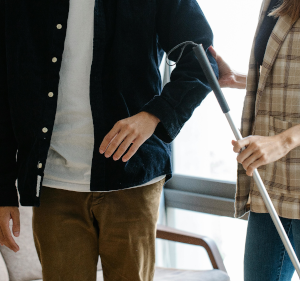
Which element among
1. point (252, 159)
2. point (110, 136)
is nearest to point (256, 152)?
point (252, 159)

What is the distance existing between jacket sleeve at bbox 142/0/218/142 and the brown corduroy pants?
215 mm

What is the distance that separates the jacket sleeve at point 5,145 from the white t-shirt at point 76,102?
0.15 metres

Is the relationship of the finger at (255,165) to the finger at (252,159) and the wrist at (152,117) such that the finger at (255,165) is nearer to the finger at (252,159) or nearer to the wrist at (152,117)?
the finger at (252,159)

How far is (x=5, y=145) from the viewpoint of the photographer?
0.93 m

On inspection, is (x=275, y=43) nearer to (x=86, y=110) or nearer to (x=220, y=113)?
(x=86, y=110)

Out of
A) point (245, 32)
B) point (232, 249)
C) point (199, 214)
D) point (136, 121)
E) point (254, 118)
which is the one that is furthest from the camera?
point (199, 214)

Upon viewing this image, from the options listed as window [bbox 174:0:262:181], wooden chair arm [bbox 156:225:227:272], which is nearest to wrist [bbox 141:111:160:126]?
wooden chair arm [bbox 156:225:227:272]

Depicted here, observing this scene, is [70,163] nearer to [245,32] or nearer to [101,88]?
[101,88]

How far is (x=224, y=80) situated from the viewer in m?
1.22

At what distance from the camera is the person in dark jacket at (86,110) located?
2.78 ft

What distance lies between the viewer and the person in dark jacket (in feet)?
2.78

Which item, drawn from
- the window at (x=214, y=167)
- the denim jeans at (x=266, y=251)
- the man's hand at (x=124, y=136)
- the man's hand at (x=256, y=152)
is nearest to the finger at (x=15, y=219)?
the man's hand at (x=124, y=136)

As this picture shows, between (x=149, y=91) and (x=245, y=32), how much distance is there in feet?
3.85

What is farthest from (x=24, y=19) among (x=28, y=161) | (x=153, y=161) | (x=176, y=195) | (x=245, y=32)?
(x=176, y=195)
